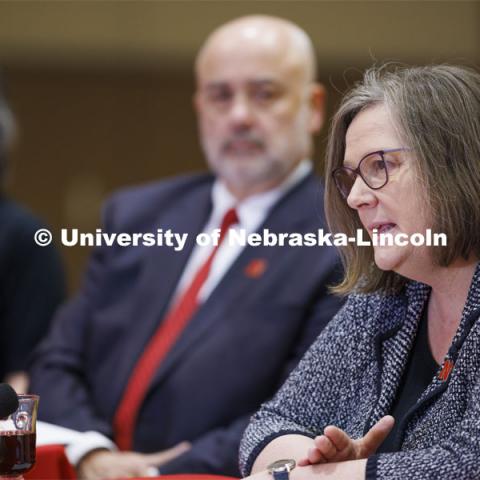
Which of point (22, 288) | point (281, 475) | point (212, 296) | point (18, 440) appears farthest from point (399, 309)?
point (22, 288)

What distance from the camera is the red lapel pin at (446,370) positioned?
1.59m

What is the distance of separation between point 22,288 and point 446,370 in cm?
187

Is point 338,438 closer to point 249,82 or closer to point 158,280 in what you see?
point 158,280

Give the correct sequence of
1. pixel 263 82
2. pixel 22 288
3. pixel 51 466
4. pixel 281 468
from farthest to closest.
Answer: pixel 22 288 < pixel 263 82 < pixel 51 466 < pixel 281 468

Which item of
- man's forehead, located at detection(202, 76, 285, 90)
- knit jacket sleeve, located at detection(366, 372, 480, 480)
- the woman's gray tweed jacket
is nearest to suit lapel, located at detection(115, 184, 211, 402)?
man's forehead, located at detection(202, 76, 285, 90)

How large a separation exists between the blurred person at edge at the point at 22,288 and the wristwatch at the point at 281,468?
1.64m

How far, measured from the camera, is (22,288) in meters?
3.19

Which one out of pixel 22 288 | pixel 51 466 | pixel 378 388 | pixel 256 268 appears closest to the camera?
pixel 378 388

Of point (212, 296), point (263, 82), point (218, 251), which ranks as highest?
point (263, 82)

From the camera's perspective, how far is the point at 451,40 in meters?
5.36

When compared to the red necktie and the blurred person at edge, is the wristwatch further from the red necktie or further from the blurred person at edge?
the blurred person at edge

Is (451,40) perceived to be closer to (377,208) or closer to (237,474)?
(237,474)

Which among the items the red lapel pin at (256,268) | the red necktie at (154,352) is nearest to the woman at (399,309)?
the red lapel pin at (256,268)

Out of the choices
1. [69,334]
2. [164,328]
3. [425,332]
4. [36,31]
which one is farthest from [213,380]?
[36,31]
